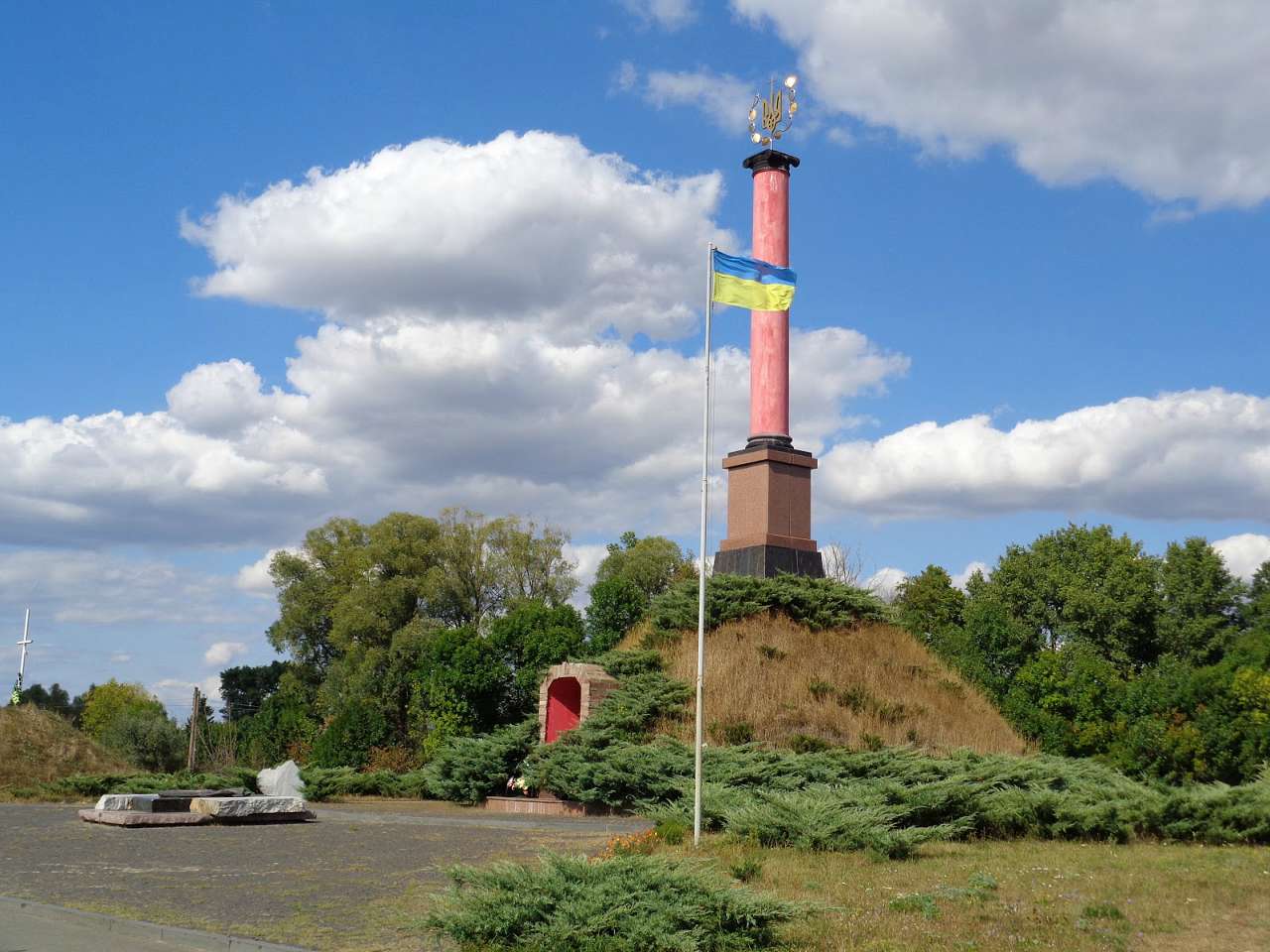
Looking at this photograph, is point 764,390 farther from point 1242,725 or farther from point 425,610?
point 425,610

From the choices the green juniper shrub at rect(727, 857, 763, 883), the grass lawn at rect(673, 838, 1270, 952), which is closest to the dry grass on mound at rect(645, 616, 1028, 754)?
the grass lawn at rect(673, 838, 1270, 952)

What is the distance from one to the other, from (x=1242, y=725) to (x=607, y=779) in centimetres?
2272

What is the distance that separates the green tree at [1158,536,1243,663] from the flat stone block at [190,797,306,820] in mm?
41572

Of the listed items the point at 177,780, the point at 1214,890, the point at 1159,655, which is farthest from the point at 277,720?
the point at 1214,890

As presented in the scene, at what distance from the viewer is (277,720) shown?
153ft

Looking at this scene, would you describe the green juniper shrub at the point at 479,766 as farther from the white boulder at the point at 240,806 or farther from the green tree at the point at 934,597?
the green tree at the point at 934,597

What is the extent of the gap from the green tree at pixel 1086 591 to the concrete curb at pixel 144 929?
47.2 metres

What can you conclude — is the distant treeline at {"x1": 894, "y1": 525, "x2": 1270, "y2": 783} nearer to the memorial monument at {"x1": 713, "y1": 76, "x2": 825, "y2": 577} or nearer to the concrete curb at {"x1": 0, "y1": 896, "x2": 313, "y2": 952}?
the memorial monument at {"x1": 713, "y1": 76, "x2": 825, "y2": 577}

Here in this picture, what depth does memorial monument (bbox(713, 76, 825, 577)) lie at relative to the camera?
2622 centimetres

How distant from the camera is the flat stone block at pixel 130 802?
18.0m

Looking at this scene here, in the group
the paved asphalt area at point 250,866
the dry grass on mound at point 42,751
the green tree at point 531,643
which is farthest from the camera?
the green tree at point 531,643

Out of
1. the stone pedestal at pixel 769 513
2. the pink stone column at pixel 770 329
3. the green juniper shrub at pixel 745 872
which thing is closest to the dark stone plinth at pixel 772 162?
the pink stone column at pixel 770 329

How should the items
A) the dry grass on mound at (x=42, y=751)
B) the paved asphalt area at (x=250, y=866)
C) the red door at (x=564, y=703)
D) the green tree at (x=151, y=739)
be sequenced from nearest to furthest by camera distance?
the paved asphalt area at (x=250, y=866) < the red door at (x=564, y=703) < the dry grass on mound at (x=42, y=751) < the green tree at (x=151, y=739)

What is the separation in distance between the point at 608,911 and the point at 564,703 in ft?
56.5
